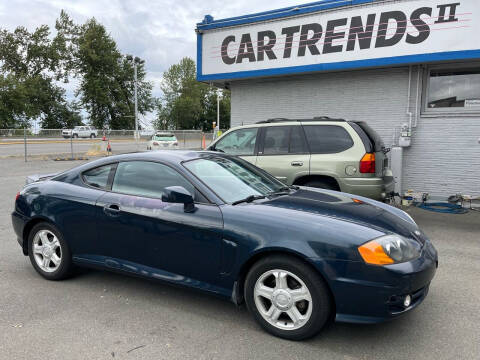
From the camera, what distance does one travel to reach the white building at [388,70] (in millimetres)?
8273

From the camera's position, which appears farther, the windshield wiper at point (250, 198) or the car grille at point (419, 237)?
the windshield wiper at point (250, 198)

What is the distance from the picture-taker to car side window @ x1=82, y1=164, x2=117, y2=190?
4074 millimetres

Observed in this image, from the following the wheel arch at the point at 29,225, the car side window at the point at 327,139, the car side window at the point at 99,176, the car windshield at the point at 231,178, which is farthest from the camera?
the car side window at the point at 327,139

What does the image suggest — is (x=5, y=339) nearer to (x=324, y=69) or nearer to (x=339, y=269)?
(x=339, y=269)

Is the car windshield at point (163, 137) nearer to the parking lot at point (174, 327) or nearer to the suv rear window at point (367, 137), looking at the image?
the suv rear window at point (367, 137)

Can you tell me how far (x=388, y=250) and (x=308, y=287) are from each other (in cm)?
63

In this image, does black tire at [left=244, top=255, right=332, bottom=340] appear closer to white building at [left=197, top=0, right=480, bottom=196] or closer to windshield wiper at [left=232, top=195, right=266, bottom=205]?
windshield wiper at [left=232, top=195, right=266, bottom=205]

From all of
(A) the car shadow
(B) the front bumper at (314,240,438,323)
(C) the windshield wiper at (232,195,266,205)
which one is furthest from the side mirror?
(B) the front bumper at (314,240,438,323)

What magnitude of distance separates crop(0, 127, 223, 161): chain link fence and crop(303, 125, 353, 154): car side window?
1733cm

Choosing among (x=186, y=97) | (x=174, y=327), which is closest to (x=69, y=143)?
(x=174, y=327)

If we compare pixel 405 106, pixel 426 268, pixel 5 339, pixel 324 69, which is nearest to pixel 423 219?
pixel 405 106

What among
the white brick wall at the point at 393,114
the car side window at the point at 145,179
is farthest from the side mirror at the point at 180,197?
the white brick wall at the point at 393,114

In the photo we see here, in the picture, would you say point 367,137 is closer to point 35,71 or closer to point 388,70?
point 388,70

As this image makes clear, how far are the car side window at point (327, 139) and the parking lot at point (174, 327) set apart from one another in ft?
8.68
